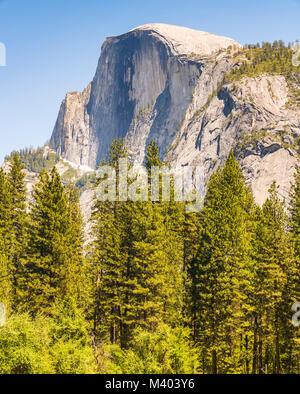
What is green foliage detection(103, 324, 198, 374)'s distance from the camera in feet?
86.2

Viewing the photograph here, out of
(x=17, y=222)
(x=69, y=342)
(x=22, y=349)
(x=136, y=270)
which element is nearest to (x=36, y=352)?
(x=22, y=349)

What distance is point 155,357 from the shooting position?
27.4 m

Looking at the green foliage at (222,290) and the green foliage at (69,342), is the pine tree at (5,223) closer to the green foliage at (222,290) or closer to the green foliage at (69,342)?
the green foliage at (69,342)

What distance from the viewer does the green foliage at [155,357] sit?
86.2 ft

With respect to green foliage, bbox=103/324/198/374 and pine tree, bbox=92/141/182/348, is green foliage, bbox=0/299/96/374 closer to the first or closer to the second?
green foliage, bbox=103/324/198/374

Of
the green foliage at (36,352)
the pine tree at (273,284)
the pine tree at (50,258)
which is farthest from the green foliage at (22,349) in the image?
the pine tree at (273,284)

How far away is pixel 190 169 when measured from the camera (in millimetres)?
185750

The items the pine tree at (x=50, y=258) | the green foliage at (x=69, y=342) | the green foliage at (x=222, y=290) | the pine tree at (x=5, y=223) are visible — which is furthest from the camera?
the pine tree at (x=5, y=223)

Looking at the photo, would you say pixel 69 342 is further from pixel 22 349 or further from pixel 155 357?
pixel 155 357

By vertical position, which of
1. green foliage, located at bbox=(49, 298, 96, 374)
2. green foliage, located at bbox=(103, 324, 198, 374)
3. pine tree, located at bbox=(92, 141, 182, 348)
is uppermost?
pine tree, located at bbox=(92, 141, 182, 348)

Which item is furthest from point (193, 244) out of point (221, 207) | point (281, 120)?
point (281, 120)

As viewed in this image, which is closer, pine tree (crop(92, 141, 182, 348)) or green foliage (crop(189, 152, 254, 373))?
green foliage (crop(189, 152, 254, 373))

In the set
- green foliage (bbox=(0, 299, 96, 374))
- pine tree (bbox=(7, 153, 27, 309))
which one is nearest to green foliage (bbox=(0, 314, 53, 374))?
green foliage (bbox=(0, 299, 96, 374))

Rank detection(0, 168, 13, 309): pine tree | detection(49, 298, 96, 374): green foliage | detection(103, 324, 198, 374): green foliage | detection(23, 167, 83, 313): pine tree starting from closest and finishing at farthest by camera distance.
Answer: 1. detection(49, 298, 96, 374): green foliage
2. detection(103, 324, 198, 374): green foliage
3. detection(23, 167, 83, 313): pine tree
4. detection(0, 168, 13, 309): pine tree
